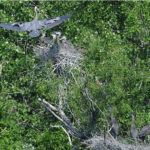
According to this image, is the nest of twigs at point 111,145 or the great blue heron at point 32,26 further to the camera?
the great blue heron at point 32,26

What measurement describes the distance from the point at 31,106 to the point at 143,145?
429 cm

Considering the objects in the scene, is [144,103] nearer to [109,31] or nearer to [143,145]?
[109,31]

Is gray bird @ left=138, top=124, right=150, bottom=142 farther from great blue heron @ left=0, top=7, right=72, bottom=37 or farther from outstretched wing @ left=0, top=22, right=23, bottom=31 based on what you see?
outstretched wing @ left=0, top=22, right=23, bottom=31

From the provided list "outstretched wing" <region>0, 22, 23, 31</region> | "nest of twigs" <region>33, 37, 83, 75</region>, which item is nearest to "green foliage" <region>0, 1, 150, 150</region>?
"nest of twigs" <region>33, 37, 83, 75</region>

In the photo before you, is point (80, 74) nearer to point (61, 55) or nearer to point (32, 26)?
point (61, 55)

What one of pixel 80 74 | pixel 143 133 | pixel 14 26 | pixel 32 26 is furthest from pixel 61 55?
pixel 143 133

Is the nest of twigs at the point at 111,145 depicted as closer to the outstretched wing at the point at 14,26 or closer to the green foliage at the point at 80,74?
the green foliage at the point at 80,74

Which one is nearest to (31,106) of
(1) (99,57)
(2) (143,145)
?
(1) (99,57)

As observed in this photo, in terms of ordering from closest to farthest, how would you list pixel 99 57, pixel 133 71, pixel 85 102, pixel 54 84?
pixel 85 102, pixel 54 84, pixel 133 71, pixel 99 57

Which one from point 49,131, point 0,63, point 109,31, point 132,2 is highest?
point 132,2

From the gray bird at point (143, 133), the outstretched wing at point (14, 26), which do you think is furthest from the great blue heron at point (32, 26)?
the gray bird at point (143, 133)

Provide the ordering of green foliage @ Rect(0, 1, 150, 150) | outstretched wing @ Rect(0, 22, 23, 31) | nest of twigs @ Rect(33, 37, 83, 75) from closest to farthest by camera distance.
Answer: green foliage @ Rect(0, 1, 150, 150)
nest of twigs @ Rect(33, 37, 83, 75)
outstretched wing @ Rect(0, 22, 23, 31)

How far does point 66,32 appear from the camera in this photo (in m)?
10.1

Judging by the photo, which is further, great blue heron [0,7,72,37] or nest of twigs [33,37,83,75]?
great blue heron [0,7,72,37]
